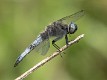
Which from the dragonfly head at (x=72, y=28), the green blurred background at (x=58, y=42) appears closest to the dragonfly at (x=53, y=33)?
the dragonfly head at (x=72, y=28)

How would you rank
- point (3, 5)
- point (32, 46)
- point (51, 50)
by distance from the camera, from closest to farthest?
point (32, 46) < point (51, 50) < point (3, 5)

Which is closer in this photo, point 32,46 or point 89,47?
point 32,46

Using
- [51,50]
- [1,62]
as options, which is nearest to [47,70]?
[51,50]

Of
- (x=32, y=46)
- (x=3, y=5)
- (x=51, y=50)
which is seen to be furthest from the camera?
(x=3, y=5)

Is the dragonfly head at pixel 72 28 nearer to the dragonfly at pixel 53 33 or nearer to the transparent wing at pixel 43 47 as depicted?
the dragonfly at pixel 53 33

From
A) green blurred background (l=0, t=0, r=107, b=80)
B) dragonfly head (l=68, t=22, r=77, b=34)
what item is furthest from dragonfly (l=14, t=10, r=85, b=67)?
green blurred background (l=0, t=0, r=107, b=80)

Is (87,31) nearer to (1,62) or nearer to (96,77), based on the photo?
(96,77)

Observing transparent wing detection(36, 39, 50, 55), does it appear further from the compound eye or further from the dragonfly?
the compound eye
